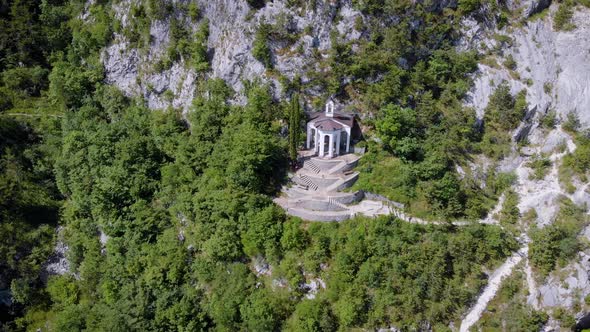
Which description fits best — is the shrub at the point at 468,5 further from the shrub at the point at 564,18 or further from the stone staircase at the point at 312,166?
the stone staircase at the point at 312,166

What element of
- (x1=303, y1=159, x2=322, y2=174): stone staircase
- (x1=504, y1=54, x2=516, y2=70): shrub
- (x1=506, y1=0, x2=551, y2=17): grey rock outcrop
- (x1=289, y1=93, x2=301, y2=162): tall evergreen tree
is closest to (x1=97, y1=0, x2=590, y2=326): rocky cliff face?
(x1=506, y1=0, x2=551, y2=17): grey rock outcrop

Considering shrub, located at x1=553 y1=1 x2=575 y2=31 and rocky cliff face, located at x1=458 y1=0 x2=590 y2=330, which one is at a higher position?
shrub, located at x1=553 y1=1 x2=575 y2=31

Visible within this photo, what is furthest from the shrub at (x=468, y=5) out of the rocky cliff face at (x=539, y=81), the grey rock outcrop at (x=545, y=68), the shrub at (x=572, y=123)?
the shrub at (x=572, y=123)

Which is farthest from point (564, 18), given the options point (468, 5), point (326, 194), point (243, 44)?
point (243, 44)

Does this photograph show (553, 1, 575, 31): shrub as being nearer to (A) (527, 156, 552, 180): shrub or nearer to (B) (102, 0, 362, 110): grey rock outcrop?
(A) (527, 156, 552, 180): shrub

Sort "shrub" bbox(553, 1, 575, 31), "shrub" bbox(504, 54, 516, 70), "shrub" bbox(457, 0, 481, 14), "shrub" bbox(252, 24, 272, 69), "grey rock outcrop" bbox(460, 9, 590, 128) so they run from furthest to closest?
"shrub" bbox(457, 0, 481, 14), "shrub" bbox(553, 1, 575, 31), "shrub" bbox(504, 54, 516, 70), "shrub" bbox(252, 24, 272, 69), "grey rock outcrop" bbox(460, 9, 590, 128)

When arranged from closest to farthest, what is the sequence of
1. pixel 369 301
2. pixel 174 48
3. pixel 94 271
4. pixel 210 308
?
pixel 369 301 < pixel 210 308 < pixel 94 271 < pixel 174 48

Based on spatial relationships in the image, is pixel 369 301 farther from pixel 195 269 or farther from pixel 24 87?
pixel 24 87

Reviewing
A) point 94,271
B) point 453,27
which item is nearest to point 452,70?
point 453,27
